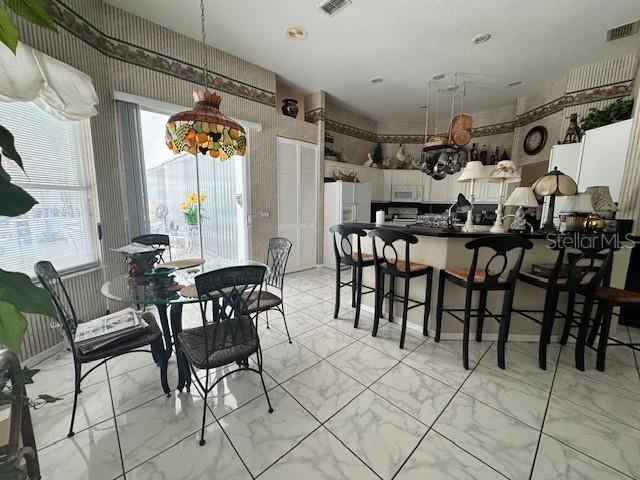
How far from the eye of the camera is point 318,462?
1397mm

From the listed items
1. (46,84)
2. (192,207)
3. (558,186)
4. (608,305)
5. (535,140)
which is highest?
(535,140)

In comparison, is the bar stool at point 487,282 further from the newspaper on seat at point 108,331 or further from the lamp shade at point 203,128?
the newspaper on seat at point 108,331

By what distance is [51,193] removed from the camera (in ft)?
7.71

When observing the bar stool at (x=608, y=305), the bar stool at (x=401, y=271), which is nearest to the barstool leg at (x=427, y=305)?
the bar stool at (x=401, y=271)

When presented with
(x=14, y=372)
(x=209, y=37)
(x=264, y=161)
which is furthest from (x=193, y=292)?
(x=209, y=37)

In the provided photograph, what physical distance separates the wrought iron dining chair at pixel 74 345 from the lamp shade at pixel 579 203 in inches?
142

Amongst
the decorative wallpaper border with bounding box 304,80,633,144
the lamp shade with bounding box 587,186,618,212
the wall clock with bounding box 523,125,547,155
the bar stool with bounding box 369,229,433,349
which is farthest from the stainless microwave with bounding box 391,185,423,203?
the bar stool with bounding box 369,229,433,349

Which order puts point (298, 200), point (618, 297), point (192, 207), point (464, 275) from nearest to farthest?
point (618, 297) < point (464, 275) < point (192, 207) < point (298, 200)

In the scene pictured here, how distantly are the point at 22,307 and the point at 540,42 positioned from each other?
483 centimetres

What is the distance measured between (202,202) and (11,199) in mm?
3370

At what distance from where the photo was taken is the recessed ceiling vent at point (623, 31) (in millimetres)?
2828

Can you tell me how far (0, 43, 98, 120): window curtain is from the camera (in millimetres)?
1803

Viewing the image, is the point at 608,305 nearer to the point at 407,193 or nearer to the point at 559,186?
the point at 559,186

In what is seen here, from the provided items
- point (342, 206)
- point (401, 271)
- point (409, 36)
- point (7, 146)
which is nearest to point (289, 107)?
point (342, 206)
